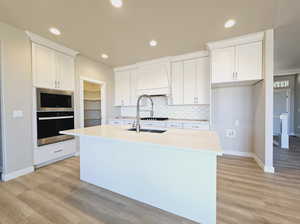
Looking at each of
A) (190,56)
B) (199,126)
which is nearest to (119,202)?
(199,126)

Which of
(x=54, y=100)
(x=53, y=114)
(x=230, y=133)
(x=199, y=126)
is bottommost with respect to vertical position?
(x=230, y=133)

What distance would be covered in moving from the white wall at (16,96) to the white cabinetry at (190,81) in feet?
10.6

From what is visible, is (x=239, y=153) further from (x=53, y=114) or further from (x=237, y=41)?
(x=53, y=114)

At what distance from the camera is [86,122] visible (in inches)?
201

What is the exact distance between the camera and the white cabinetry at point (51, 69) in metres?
2.73

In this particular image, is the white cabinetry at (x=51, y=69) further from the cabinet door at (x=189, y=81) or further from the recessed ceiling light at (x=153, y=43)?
the cabinet door at (x=189, y=81)

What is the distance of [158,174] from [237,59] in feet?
9.08

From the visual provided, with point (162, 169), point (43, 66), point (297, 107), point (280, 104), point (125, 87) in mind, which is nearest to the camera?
point (162, 169)

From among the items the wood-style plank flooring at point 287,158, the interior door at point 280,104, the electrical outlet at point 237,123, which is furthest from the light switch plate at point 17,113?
the interior door at point 280,104

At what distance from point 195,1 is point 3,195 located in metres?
3.83

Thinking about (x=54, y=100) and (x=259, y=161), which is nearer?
(x=259, y=161)

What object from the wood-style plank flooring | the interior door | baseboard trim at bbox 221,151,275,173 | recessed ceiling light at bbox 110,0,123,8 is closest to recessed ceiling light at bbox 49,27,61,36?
recessed ceiling light at bbox 110,0,123,8

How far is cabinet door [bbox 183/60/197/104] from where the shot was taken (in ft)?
11.6

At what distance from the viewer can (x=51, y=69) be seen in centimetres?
297
